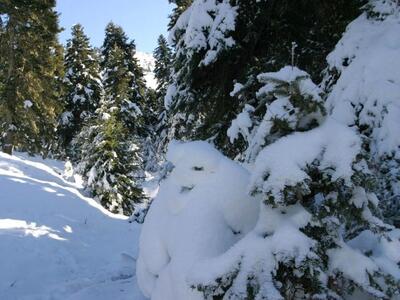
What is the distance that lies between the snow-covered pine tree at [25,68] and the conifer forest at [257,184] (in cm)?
1258

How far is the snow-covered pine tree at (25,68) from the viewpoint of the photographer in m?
24.3

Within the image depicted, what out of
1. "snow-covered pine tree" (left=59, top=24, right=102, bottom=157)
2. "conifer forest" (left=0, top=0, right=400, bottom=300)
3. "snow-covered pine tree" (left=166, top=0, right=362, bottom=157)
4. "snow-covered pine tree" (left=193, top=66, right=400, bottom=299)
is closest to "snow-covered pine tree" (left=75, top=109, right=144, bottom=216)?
"conifer forest" (left=0, top=0, right=400, bottom=300)

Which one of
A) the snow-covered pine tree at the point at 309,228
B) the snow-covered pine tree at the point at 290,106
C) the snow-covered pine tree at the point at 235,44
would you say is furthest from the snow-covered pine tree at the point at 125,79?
the snow-covered pine tree at the point at 309,228

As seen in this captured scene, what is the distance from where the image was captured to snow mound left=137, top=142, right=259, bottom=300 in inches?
126

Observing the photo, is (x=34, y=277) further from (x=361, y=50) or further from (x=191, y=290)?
(x=361, y=50)

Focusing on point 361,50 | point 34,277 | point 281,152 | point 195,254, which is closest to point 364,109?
point 361,50

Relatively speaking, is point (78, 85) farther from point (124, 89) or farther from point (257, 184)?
point (257, 184)

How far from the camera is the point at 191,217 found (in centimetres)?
339

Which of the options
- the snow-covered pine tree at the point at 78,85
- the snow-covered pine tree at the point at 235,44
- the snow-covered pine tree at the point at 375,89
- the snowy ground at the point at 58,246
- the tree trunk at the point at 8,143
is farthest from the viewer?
the snow-covered pine tree at the point at 78,85

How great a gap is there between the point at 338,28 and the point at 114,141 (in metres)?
18.5

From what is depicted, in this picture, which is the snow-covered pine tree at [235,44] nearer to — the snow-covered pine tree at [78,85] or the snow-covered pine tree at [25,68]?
the snow-covered pine tree at [25,68]

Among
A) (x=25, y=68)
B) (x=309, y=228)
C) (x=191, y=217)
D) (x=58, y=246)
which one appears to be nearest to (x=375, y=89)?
(x=309, y=228)

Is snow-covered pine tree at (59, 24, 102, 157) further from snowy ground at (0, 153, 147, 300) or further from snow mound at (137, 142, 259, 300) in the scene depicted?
snow mound at (137, 142, 259, 300)

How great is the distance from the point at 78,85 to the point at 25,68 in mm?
10421
